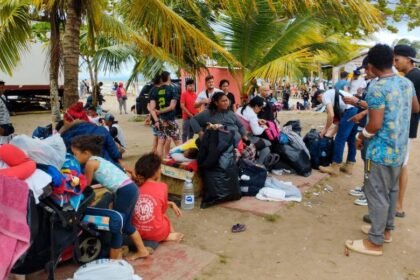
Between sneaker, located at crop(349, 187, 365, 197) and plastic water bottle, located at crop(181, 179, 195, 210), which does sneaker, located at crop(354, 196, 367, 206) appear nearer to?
sneaker, located at crop(349, 187, 365, 197)

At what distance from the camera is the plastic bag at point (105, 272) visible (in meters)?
2.62

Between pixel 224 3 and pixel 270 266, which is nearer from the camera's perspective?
pixel 270 266

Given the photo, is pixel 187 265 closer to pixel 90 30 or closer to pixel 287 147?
pixel 287 147

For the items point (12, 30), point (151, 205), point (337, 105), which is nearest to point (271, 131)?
point (337, 105)

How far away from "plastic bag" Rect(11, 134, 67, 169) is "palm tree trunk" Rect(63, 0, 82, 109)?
271 cm

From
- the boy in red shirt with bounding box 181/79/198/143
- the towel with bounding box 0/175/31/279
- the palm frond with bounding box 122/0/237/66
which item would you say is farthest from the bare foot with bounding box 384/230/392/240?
the boy in red shirt with bounding box 181/79/198/143

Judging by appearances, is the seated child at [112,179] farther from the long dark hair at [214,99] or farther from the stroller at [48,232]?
Result: the long dark hair at [214,99]

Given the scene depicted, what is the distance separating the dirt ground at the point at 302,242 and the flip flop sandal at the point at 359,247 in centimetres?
5

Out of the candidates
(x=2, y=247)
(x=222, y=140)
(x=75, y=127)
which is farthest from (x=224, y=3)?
(x=2, y=247)

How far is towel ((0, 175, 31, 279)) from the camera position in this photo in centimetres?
210

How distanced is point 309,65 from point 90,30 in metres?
4.24

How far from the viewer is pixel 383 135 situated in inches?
131

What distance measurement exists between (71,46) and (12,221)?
134 inches

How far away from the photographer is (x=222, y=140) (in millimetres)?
4555
